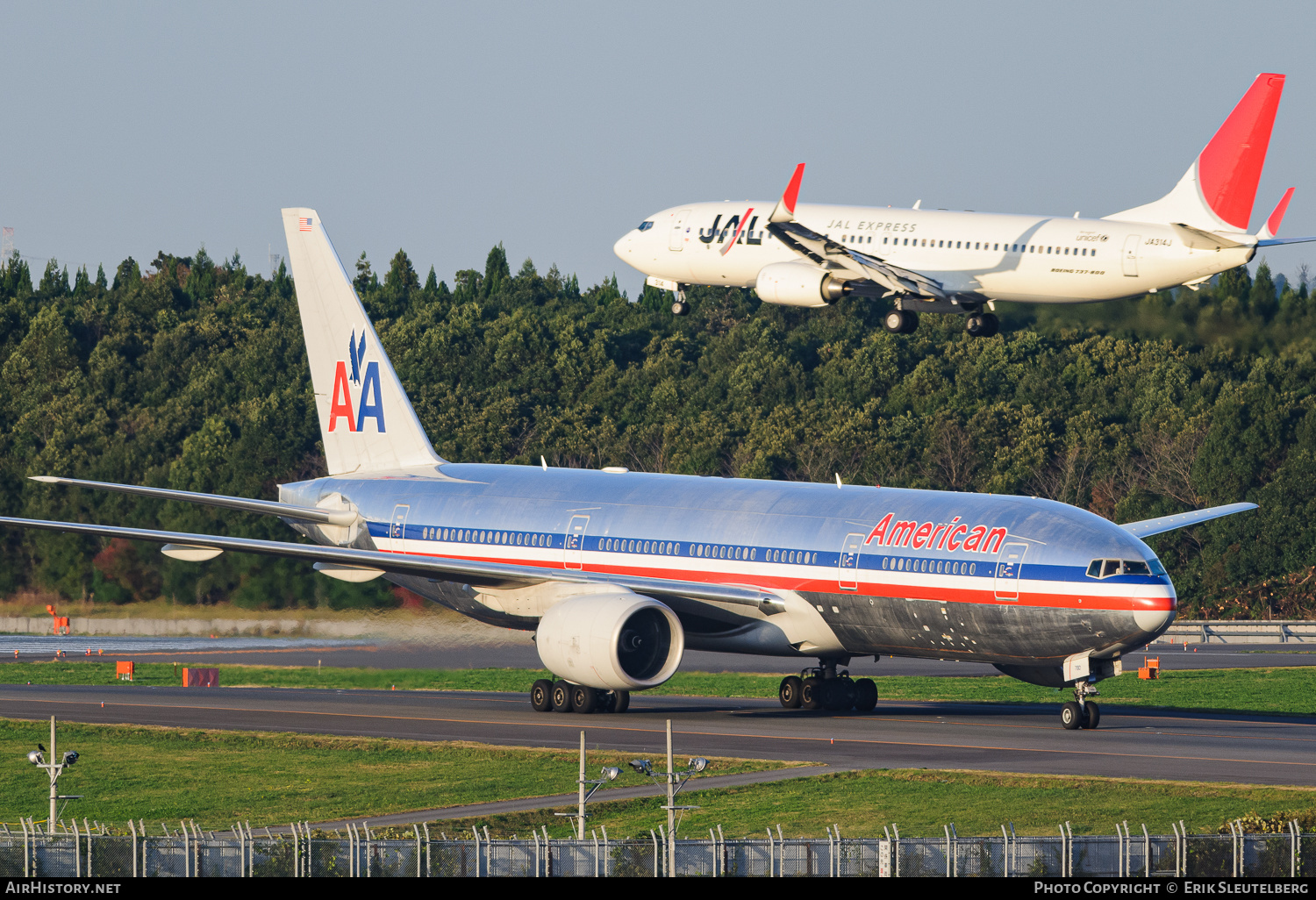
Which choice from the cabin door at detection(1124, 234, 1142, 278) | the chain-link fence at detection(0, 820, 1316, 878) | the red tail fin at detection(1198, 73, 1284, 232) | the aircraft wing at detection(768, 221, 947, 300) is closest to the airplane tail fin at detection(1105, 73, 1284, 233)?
the red tail fin at detection(1198, 73, 1284, 232)

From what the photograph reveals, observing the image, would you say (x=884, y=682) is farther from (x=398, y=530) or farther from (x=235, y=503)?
(x=235, y=503)

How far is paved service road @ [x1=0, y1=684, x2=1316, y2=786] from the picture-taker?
37781mm

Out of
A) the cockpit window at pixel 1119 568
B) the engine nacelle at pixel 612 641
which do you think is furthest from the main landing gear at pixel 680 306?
the cockpit window at pixel 1119 568

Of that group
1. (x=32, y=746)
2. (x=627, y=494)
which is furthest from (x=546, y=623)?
(x=32, y=746)

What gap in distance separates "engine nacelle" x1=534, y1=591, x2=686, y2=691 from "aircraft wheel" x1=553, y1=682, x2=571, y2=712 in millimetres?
1934

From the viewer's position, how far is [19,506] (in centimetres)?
9662

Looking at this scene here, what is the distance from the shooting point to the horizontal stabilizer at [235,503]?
47781mm

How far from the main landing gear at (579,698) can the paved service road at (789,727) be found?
0.32 metres

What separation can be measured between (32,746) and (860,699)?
19.7m

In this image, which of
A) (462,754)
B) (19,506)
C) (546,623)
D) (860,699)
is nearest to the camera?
(462,754)

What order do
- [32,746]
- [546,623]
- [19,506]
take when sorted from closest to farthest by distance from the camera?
[32,746] → [546,623] → [19,506]

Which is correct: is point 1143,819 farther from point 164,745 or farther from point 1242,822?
point 164,745

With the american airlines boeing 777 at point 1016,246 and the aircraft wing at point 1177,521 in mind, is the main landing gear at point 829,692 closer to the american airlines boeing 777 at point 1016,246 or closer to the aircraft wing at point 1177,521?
the aircraft wing at point 1177,521

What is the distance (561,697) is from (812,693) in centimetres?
634
